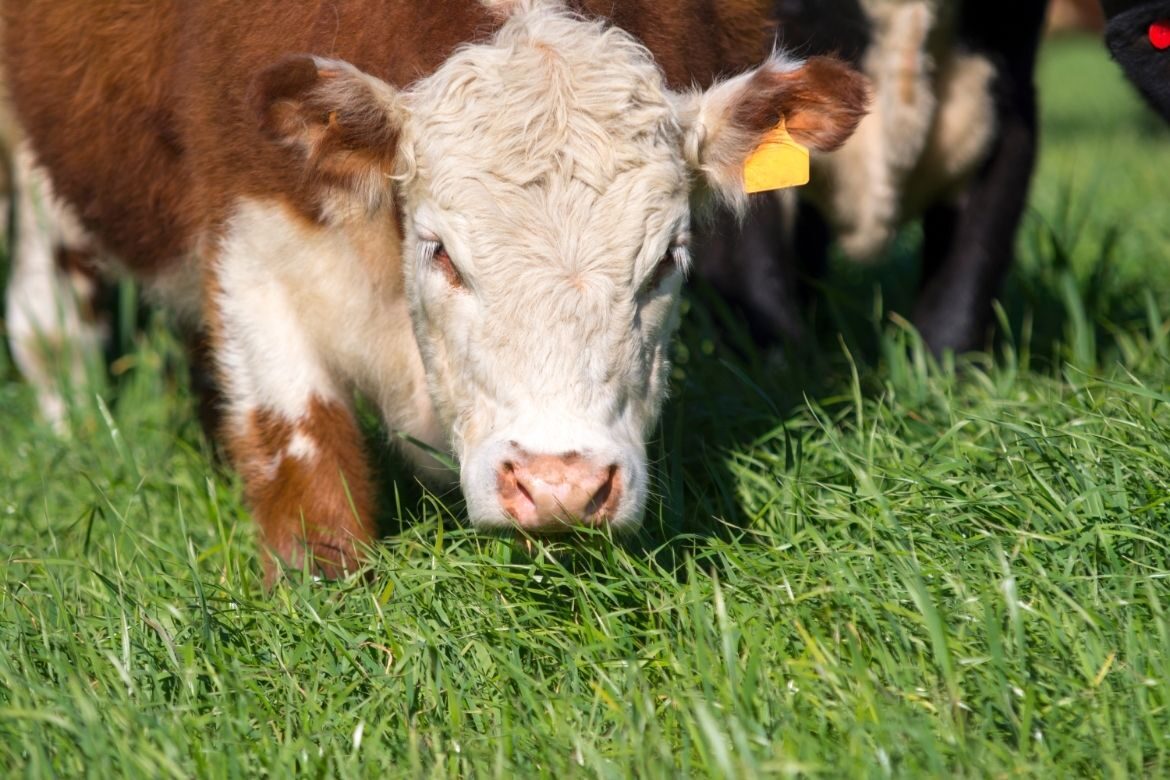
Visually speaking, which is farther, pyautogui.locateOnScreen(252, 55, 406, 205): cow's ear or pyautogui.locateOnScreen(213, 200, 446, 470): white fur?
pyautogui.locateOnScreen(213, 200, 446, 470): white fur

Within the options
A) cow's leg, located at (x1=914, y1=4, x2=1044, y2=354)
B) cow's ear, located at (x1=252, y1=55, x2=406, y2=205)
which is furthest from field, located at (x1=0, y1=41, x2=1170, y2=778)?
cow's ear, located at (x1=252, y1=55, x2=406, y2=205)

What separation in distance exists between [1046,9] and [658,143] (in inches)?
97.5

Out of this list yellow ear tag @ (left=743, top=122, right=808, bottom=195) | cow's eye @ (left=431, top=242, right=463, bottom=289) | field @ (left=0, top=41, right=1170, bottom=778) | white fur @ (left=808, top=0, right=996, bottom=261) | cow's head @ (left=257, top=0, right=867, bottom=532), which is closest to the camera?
field @ (left=0, top=41, right=1170, bottom=778)

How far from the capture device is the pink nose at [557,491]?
2.84m

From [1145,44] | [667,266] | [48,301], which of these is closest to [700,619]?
[667,266]

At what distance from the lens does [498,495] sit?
2963mm

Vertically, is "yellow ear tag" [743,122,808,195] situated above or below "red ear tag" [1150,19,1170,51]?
→ below

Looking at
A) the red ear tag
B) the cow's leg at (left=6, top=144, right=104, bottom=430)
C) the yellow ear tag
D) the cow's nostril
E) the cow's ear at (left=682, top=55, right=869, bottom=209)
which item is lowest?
the cow's leg at (left=6, top=144, right=104, bottom=430)

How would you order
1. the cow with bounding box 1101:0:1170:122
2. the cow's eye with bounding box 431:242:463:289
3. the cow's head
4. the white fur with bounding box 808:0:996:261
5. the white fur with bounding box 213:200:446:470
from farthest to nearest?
1. the white fur with bounding box 808:0:996:261
2. the cow with bounding box 1101:0:1170:122
3. the white fur with bounding box 213:200:446:470
4. the cow's eye with bounding box 431:242:463:289
5. the cow's head

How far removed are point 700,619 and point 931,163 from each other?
284cm

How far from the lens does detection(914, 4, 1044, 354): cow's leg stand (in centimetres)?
500

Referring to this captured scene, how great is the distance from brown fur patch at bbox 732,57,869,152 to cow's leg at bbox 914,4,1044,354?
5.85ft

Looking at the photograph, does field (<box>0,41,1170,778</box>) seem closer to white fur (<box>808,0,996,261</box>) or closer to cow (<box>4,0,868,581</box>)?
cow (<box>4,0,868,581</box>)

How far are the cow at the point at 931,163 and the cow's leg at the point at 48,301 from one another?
242 cm
